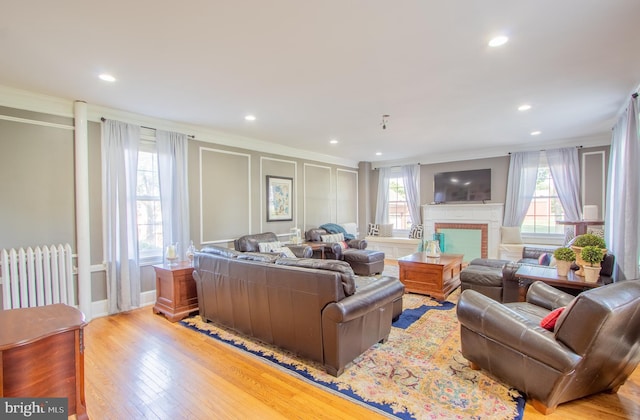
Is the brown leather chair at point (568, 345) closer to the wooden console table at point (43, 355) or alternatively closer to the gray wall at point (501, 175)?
the wooden console table at point (43, 355)

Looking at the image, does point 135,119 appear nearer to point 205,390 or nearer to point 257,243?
point 257,243

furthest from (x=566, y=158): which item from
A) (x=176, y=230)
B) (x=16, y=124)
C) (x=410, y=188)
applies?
(x=16, y=124)

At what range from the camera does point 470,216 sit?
22.2ft

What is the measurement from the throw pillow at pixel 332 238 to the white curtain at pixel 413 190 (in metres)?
2.18

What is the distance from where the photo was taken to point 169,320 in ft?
11.9

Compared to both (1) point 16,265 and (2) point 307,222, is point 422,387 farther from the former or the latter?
(2) point 307,222

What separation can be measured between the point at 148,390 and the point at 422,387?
2053 mm

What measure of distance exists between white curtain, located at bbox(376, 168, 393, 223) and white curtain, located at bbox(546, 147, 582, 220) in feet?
11.7

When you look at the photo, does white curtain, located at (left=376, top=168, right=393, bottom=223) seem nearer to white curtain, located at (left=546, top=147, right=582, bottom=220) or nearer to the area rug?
white curtain, located at (left=546, top=147, right=582, bottom=220)

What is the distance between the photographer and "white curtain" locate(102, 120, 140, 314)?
149 inches

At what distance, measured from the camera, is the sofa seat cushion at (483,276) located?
3.85m

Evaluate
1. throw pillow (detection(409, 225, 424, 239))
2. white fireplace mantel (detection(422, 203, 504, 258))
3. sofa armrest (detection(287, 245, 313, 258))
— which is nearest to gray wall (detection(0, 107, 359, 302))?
sofa armrest (detection(287, 245, 313, 258))

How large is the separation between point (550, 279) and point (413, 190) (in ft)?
16.4

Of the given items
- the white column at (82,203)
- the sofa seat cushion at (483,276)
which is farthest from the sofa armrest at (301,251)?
the white column at (82,203)
